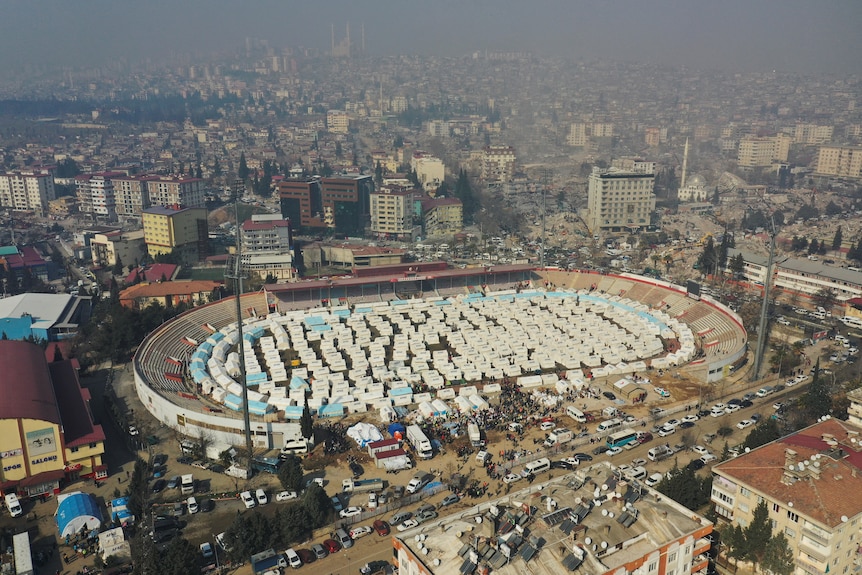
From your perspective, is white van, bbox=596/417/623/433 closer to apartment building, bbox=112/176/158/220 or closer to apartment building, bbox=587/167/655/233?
apartment building, bbox=587/167/655/233

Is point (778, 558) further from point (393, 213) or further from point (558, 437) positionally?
point (393, 213)

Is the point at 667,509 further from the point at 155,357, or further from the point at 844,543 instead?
the point at 155,357

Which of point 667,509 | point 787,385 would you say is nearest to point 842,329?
point 787,385

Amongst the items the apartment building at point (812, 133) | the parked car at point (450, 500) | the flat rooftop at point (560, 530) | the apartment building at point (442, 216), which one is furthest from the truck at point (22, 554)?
the apartment building at point (812, 133)

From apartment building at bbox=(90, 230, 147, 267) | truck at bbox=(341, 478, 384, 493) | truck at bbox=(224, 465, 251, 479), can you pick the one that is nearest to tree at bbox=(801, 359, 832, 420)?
truck at bbox=(341, 478, 384, 493)

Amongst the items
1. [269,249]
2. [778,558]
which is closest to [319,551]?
[778,558]

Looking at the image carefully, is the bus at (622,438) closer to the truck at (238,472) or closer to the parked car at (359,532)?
the parked car at (359,532)
